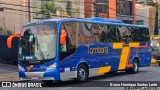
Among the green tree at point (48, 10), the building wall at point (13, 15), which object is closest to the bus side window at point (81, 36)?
the building wall at point (13, 15)

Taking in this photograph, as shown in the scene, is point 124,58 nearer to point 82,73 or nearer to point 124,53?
point 124,53

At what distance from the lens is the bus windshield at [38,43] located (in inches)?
656

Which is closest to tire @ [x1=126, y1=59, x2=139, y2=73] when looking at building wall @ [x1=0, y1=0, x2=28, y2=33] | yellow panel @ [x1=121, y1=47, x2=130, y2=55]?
yellow panel @ [x1=121, y1=47, x2=130, y2=55]

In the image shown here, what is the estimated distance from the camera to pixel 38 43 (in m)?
16.9

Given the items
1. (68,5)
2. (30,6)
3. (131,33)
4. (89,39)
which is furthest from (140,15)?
(89,39)

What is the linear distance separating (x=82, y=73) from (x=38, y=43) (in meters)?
2.82

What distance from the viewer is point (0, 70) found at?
86.6 ft

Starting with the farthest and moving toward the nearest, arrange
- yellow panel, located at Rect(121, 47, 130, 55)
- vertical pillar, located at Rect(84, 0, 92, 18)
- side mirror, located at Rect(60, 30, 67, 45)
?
vertical pillar, located at Rect(84, 0, 92, 18)
yellow panel, located at Rect(121, 47, 130, 55)
side mirror, located at Rect(60, 30, 67, 45)

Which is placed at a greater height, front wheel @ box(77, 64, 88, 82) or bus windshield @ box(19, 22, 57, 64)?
bus windshield @ box(19, 22, 57, 64)

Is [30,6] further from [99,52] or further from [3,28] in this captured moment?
[99,52]

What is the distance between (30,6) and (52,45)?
33.7 metres

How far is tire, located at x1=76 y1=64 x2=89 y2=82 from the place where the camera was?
18.0 meters

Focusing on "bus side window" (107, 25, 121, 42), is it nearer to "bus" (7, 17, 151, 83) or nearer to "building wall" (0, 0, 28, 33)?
"bus" (7, 17, 151, 83)

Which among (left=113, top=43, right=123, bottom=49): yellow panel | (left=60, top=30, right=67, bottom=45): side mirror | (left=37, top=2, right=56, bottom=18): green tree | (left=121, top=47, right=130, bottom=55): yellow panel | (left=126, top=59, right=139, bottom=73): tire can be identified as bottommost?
(left=126, top=59, right=139, bottom=73): tire
